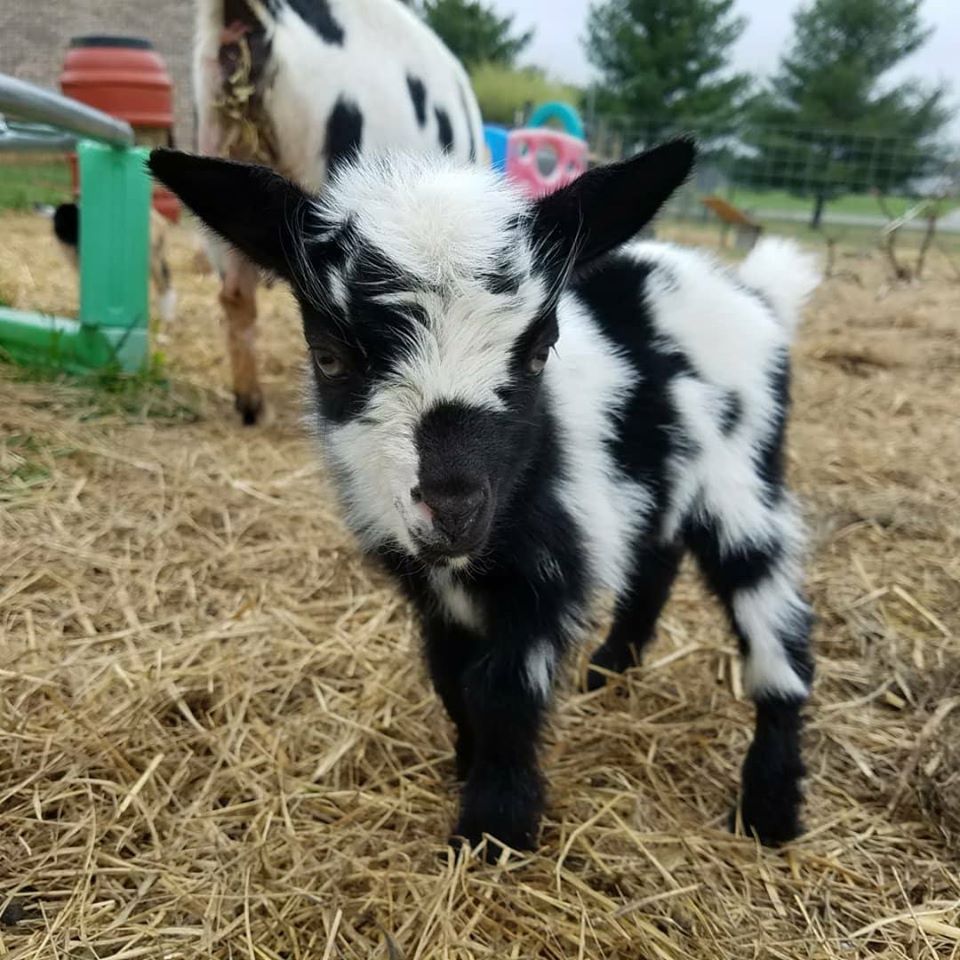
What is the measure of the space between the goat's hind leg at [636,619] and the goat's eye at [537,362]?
3.24 feet

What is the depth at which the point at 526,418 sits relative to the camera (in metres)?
1.87

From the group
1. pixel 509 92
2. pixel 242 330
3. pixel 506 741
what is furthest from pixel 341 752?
pixel 509 92

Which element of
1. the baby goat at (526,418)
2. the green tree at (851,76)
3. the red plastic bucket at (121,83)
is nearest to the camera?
the baby goat at (526,418)

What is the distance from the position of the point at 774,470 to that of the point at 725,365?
32 centimetres

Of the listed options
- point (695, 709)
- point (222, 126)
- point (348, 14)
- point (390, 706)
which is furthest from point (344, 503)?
point (348, 14)

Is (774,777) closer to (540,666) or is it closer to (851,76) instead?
(540,666)

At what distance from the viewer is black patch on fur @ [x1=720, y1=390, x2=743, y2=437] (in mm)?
2393

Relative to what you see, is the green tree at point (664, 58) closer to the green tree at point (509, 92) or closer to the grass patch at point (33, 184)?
the green tree at point (509, 92)

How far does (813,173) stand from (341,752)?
72.6ft

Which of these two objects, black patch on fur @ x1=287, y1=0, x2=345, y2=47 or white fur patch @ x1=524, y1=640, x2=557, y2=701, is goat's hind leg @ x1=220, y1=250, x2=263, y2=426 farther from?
white fur patch @ x1=524, y1=640, x2=557, y2=701

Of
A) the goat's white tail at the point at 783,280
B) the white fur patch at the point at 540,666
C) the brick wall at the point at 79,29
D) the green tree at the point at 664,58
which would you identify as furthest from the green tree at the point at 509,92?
the white fur patch at the point at 540,666

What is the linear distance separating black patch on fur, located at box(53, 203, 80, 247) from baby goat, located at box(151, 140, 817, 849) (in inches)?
171

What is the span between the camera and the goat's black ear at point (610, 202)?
186 centimetres

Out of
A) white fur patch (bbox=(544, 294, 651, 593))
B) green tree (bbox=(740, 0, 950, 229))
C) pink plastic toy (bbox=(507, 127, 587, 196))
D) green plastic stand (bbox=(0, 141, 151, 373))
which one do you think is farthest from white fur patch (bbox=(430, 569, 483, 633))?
green tree (bbox=(740, 0, 950, 229))
